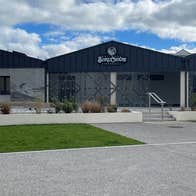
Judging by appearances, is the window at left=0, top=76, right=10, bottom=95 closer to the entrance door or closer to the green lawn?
the entrance door

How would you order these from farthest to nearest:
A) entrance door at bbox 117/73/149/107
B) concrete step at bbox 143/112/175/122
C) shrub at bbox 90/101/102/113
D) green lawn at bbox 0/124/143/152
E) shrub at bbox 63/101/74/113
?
entrance door at bbox 117/73/149/107, concrete step at bbox 143/112/175/122, shrub at bbox 90/101/102/113, shrub at bbox 63/101/74/113, green lawn at bbox 0/124/143/152

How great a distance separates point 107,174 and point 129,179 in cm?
53

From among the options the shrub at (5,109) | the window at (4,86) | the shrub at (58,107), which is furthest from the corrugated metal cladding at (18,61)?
the shrub at (5,109)

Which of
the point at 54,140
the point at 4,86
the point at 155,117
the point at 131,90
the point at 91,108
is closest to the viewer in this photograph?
the point at 54,140

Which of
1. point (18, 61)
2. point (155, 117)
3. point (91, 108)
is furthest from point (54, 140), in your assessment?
point (18, 61)

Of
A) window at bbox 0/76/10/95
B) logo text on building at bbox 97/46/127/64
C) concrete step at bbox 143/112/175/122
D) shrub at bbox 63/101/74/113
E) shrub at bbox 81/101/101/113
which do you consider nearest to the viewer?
shrub at bbox 63/101/74/113

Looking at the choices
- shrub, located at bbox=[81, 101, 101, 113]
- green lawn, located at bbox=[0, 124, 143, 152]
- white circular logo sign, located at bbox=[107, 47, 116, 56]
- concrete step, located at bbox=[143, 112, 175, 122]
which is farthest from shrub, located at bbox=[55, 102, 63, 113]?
white circular logo sign, located at bbox=[107, 47, 116, 56]

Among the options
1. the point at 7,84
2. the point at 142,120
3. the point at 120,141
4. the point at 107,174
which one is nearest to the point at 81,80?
the point at 7,84

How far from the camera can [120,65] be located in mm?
27609

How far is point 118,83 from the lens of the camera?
Result: 2984cm

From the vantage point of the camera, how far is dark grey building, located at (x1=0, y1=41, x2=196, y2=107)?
1081 inches

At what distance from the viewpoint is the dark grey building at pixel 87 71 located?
2747 centimetres

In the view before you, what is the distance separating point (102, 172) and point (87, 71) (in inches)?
826

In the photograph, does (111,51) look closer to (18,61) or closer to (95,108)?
(18,61)
